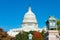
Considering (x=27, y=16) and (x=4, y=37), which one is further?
(x=27, y=16)

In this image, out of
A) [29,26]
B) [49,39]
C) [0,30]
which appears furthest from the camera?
[29,26]

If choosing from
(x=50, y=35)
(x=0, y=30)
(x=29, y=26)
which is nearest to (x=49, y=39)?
(x=50, y=35)

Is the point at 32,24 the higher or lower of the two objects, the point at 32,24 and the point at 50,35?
the higher

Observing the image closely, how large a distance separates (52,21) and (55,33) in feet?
2.68

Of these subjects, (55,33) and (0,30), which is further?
(0,30)

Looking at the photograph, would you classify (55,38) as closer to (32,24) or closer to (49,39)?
(49,39)

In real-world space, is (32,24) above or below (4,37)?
above

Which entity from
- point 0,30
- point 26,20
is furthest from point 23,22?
point 0,30

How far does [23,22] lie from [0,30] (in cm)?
12702

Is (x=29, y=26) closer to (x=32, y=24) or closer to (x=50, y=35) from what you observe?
(x=32, y=24)

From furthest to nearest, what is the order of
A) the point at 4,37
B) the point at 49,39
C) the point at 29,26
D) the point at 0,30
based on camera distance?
the point at 29,26 → the point at 0,30 → the point at 4,37 → the point at 49,39

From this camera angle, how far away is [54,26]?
76.7ft

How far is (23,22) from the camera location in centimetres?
15312

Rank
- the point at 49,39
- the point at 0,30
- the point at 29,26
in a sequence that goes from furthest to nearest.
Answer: the point at 29,26 → the point at 0,30 → the point at 49,39
